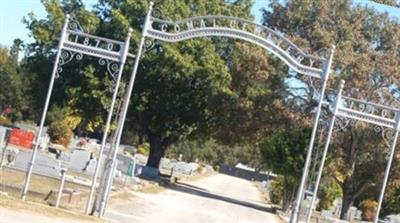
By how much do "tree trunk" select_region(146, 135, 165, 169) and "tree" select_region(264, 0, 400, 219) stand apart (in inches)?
462

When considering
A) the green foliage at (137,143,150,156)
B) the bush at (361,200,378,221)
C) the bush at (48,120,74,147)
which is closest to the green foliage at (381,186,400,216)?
the bush at (361,200,378,221)

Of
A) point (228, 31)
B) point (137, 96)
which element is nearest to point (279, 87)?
point (137, 96)

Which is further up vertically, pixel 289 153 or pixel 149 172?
pixel 289 153

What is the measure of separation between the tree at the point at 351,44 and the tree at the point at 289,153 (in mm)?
2612

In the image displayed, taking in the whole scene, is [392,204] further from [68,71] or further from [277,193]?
[68,71]

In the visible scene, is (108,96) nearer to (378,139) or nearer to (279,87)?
(279,87)

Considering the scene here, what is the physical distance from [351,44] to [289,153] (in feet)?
23.0

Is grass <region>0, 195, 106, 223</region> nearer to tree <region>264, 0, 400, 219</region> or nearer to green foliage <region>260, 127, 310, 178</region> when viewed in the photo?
A: green foliage <region>260, 127, 310, 178</region>

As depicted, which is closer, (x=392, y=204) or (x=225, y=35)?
(x=225, y=35)

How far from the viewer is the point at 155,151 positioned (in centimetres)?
4900

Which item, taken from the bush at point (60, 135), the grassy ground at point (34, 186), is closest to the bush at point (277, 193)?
the grassy ground at point (34, 186)

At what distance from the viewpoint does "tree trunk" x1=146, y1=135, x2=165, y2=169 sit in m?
48.4

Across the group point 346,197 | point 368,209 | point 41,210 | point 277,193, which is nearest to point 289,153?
point 346,197

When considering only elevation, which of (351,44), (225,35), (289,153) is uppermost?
(351,44)
